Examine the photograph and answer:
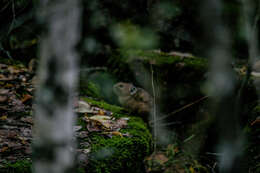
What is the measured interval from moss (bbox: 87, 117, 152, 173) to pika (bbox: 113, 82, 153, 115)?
0.69 m

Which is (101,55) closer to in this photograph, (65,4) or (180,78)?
(180,78)

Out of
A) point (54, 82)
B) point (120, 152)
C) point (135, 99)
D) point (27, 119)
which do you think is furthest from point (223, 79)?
point (135, 99)

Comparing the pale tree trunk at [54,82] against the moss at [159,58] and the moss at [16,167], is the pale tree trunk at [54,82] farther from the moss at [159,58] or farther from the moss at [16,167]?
the moss at [159,58]

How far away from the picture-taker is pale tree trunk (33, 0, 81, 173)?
0.73 metres

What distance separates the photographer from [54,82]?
2.41 ft

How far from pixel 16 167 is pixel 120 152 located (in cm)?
78

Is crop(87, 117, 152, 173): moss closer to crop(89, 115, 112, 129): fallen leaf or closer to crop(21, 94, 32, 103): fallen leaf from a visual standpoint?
crop(89, 115, 112, 129): fallen leaf

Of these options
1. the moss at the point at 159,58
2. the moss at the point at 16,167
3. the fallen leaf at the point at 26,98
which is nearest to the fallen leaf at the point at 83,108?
the fallen leaf at the point at 26,98

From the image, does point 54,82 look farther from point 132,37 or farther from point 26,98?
point 132,37

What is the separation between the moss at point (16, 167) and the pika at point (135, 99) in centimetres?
166

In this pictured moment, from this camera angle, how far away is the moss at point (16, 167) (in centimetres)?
134

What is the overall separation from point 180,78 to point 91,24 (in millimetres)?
2069

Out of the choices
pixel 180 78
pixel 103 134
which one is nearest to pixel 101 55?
pixel 180 78

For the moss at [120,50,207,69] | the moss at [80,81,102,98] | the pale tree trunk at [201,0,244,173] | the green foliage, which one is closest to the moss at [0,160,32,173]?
the pale tree trunk at [201,0,244,173]
